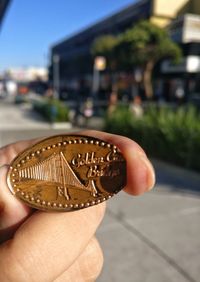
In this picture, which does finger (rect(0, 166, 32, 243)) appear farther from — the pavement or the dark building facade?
the dark building facade

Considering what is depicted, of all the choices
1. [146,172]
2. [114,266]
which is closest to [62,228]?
[146,172]

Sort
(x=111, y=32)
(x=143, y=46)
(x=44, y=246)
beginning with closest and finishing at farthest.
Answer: (x=44, y=246)
(x=143, y=46)
(x=111, y=32)

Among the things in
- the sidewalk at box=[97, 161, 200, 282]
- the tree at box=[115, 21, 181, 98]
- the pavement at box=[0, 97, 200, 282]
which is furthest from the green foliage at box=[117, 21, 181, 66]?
the sidewalk at box=[97, 161, 200, 282]

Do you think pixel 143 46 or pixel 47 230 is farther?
pixel 143 46

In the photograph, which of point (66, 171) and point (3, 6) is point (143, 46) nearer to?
point (3, 6)

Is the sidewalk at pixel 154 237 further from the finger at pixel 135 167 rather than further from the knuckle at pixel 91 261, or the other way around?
the finger at pixel 135 167

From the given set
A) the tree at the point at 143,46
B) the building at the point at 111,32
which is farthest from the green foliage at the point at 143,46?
the building at the point at 111,32

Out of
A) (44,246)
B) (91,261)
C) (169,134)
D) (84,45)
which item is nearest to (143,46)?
(169,134)
